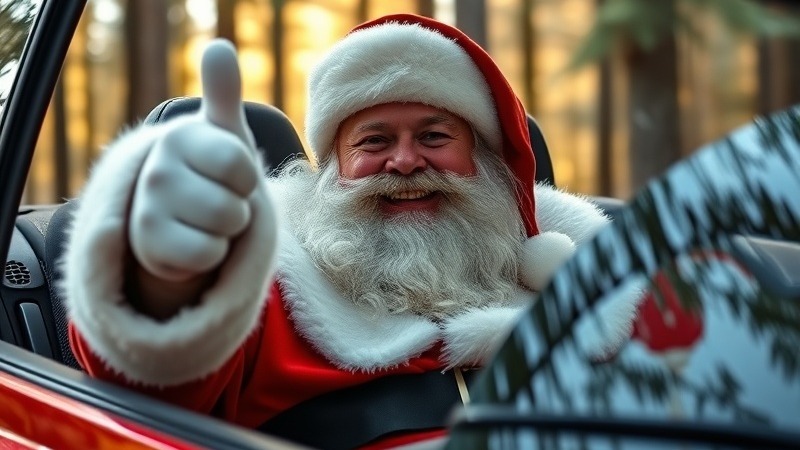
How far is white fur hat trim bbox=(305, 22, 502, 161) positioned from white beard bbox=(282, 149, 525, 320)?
0.10 metres

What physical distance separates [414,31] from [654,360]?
1898 millimetres

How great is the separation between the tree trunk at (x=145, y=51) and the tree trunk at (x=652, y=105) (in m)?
3.99

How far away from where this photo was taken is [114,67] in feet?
37.0

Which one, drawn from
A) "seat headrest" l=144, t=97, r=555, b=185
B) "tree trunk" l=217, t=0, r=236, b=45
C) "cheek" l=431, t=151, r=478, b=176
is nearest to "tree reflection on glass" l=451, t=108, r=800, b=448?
"cheek" l=431, t=151, r=478, b=176

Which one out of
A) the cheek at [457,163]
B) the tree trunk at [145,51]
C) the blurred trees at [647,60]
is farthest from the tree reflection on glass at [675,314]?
the tree trunk at [145,51]

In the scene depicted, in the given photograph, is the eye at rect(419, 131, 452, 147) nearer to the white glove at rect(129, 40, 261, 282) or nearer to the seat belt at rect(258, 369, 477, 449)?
the seat belt at rect(258, 369, 477, 449)

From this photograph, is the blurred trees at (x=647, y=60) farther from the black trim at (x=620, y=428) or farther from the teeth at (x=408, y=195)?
the black trim at (x=620, y=428)

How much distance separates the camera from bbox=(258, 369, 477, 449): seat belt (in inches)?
88.1

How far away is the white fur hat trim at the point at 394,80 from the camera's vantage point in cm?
280

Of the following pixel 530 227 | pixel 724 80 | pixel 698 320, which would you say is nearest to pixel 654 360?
pixel 698 320

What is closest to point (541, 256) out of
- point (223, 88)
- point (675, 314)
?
point (223, 88)

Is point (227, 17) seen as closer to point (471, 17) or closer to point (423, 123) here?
point (471, 17)

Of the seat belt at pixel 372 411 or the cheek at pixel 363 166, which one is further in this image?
the cheek at pixel 363 166

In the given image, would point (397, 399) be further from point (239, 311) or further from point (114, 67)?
point (114, 67)
